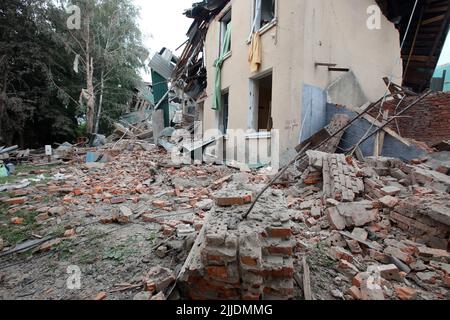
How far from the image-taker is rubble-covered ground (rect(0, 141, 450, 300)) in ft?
6.63

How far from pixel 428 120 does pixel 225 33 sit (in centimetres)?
686

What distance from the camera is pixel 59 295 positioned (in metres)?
1.99

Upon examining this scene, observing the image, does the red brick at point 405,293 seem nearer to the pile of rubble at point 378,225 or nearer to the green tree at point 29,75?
the pile of rubble at point 378,225

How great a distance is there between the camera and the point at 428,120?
16.6 ft

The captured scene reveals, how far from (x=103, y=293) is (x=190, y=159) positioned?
536cm

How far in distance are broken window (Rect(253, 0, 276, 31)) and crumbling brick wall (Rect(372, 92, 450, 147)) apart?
12.7ft

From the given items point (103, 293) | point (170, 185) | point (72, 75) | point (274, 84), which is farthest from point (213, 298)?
point (72, 75)

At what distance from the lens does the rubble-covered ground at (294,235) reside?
2.02 m

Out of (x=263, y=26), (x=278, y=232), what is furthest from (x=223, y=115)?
(x=278, y=232)

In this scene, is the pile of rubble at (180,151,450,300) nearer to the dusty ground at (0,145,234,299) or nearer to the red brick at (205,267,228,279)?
the red brick at (205,267,228,279)

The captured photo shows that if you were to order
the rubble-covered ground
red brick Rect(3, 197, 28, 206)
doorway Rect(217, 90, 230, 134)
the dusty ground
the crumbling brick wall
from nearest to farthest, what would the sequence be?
the rubble-covered ground → the dusty ground → red brick Rect(3, 197, 28, 206) → the crumbling brick wall → doorway Rect(217, 90, 230, 134)

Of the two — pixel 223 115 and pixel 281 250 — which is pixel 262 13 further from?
pixel 281 250

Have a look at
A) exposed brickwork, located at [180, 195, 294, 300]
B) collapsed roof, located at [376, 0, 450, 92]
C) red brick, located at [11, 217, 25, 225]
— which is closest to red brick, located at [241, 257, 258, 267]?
exposed brickwork, located at [180, 195, 294, 300]

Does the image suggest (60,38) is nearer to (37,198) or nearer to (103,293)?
(37,198)
